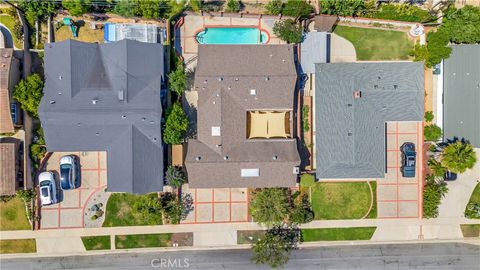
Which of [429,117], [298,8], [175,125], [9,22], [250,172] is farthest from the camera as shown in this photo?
[429,117]

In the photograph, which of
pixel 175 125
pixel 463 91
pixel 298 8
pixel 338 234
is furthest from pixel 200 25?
pixel 463 91

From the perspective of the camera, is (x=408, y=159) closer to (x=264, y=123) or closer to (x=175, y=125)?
(x=264, y=123)

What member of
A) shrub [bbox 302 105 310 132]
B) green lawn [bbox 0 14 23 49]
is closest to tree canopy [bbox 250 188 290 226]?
shrub [bbox 302 105 310 132]

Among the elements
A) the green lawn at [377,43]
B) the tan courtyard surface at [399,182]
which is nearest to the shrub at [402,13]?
the green lawn at [377,43]

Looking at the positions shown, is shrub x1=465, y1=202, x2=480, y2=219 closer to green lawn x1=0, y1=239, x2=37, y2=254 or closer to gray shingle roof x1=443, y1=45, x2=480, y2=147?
gray shingle roof x1=443, y1=45, x2=480, y2=147

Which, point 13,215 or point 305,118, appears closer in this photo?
point 13,215

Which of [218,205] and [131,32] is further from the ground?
[131,32]
